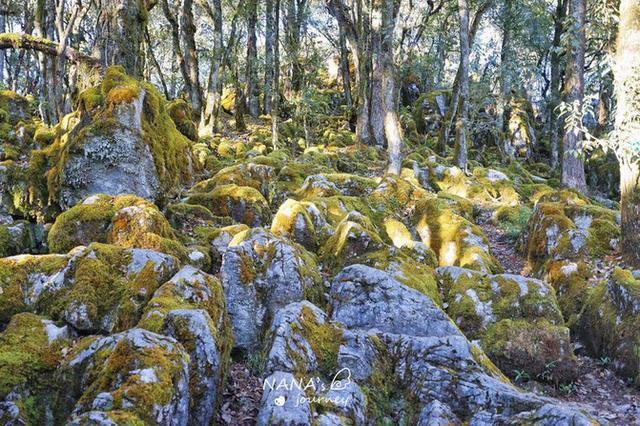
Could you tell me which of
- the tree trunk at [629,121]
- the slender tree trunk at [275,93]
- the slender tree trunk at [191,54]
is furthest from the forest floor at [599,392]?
the slender tree trunk at [191,54]

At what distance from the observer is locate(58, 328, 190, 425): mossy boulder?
3914mm

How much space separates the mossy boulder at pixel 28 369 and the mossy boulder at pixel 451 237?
7434 mm

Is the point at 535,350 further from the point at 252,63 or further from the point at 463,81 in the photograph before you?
the point at 252,63

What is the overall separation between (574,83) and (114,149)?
12775 millimetres

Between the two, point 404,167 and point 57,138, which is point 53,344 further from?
point 404,167

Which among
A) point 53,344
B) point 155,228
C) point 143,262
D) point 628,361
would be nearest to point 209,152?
point 155,228

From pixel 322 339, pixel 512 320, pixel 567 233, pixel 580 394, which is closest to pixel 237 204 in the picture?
pixel 322 339

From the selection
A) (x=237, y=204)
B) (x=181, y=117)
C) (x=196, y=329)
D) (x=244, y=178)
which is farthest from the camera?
(x=181, y=117)

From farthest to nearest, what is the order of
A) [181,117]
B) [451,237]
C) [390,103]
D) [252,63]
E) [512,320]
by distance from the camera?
[252,63]
[181,117]
[390,103]
[451,237]
[512,320]

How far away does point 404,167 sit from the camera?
56.5 ft

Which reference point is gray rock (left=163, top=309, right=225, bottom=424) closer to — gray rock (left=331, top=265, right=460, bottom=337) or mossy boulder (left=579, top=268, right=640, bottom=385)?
gray rock (left=331, top=265, right=460, bottom=337)

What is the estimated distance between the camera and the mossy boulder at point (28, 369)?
4.33 meters

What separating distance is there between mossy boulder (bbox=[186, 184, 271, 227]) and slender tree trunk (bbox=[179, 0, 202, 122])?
36.9ft

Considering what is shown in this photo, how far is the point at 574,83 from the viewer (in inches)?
570
